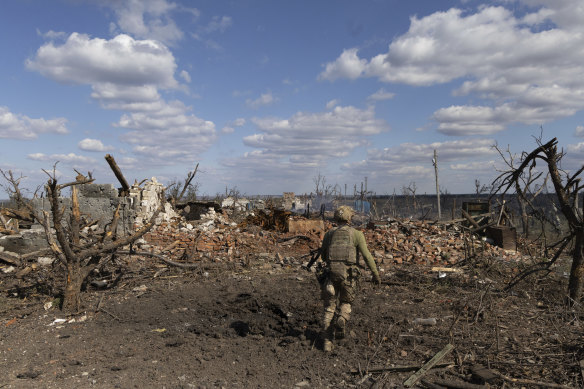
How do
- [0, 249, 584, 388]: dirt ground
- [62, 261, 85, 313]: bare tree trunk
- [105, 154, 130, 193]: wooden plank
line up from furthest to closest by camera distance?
[105, 154, 130, 193]: wooden plank → [62, 261, 85, 313]: bare tree trunk → [0, 249, 584, 388]: dirt ground

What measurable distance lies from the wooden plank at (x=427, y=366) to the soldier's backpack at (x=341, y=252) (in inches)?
49.4

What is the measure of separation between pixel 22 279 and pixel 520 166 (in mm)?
9291

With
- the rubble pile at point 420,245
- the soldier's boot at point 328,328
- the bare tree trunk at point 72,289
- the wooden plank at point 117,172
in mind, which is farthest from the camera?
the wooden plank at point 117,172

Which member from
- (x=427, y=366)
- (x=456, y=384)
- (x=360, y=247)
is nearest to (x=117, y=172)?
(x=360, y=247)

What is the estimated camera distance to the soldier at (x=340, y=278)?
15.5ft

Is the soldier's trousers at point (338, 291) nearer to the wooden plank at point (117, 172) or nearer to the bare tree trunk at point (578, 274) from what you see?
the bare tree trunk at point (578, 274)

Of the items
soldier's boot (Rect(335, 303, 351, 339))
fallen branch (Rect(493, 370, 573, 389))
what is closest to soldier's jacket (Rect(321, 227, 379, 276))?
soldier's boot (Rect(335, 303, 351, 339))

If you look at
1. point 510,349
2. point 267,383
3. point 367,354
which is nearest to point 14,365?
point 267,383

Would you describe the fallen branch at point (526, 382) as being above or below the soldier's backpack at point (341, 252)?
below

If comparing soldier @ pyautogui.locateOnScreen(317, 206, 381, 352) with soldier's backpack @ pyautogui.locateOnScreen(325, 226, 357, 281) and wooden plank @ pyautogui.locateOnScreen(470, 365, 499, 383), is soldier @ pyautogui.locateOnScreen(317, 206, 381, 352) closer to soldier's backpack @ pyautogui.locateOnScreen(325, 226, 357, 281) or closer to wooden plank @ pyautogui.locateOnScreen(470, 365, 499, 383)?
soldier's backpack @ pyautogui.locateOnScreen(325, 226, 357, 281)

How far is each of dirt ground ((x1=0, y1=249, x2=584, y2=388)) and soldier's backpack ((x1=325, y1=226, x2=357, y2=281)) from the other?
946 mm

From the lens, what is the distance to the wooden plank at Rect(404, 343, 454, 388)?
3.92 meters

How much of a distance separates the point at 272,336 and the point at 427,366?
2044 millimetres

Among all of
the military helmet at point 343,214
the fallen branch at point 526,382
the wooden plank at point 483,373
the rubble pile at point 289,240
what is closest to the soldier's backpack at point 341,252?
the military helmet at point 343,214
